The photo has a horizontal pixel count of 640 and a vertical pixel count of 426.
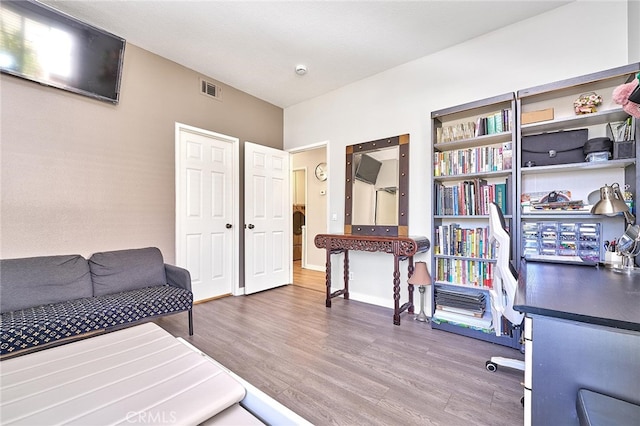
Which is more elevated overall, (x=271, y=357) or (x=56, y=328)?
(x=56, y=328)

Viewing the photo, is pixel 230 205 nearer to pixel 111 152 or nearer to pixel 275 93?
pixel 111 152

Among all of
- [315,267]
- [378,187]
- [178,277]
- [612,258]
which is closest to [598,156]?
[612,258]

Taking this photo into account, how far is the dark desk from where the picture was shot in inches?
34.0

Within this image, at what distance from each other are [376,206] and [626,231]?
6.81ft

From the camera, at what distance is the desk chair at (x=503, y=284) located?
1612 millimetres

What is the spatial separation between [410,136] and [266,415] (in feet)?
9.73

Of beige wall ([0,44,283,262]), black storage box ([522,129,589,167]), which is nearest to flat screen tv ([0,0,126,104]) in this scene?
beige wall ([0,44,283,262])

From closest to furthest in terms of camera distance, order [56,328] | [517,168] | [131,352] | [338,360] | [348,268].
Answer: [131,352], [56,328], [338,360], [517,168], [348,268]

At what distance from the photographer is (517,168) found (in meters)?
Result: 2.19

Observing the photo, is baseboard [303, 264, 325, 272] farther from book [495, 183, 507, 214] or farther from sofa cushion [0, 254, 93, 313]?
sofa cushion [0, 254, 93, 313]

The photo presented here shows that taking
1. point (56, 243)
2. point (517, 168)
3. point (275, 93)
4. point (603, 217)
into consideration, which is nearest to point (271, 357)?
point (56, 243)

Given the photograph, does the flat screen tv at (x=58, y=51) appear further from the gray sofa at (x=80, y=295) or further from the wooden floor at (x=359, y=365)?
the wooden floor at (x=359, y=365)

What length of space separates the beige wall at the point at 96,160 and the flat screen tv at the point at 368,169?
1974mm
